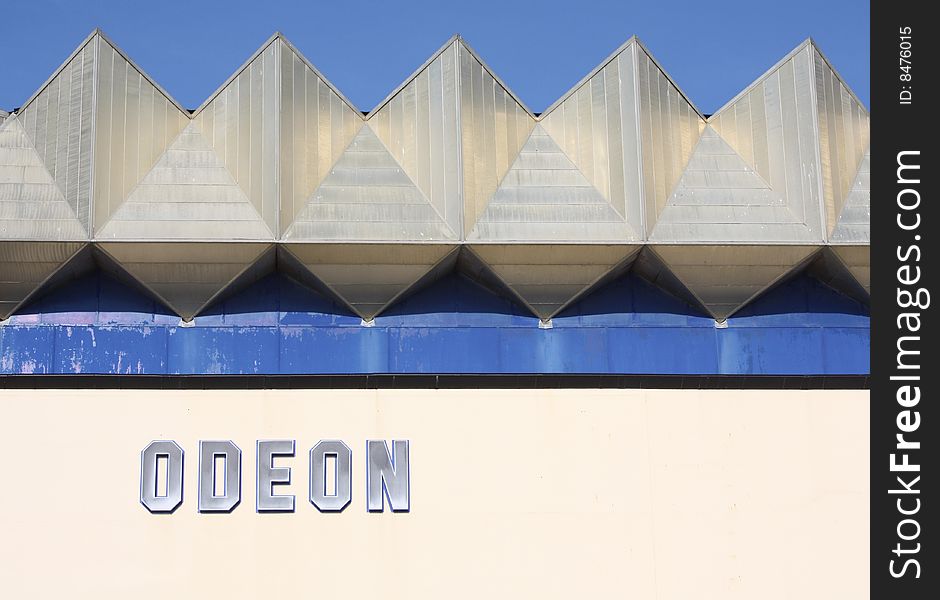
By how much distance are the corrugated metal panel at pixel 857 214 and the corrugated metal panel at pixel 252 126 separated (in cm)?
1018

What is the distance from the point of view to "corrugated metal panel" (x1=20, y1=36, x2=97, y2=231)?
2225 cm

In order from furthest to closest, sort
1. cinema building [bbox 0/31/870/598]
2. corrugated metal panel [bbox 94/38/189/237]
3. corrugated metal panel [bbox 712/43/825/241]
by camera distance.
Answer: corrugated metal panel [bbox 712/43/825/241]
corrugated metal panel [bbox 94/38/189/237]
cinema building [bbox 0/31/870/598]

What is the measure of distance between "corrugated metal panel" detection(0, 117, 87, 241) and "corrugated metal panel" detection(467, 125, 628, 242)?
710cm

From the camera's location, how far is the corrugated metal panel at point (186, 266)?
72.9ft

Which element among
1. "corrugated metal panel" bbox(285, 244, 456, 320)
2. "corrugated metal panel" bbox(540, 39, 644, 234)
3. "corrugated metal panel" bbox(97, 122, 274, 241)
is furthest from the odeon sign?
"corrugated metal panel" bbox(540, 39, 644, 234)

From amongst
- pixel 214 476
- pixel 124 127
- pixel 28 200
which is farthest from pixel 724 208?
pixel 28 200

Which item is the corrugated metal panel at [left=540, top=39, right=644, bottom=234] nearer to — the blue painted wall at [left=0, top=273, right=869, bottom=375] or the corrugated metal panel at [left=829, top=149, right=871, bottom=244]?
the blue painted wall at [left=0, top=273, right=869, bottom=375]

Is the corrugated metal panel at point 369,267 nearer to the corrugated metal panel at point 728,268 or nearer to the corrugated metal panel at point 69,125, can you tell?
the corrugated metal panel at point 69,125

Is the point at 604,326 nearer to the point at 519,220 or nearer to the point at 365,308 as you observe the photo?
the point at 519,220

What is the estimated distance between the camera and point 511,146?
23.4 m

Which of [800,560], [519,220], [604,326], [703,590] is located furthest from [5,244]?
[800,560]

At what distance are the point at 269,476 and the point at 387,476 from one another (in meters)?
2.04

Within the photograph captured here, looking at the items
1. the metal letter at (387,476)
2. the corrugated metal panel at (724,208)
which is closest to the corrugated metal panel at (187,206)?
the metal letter at (387,476)

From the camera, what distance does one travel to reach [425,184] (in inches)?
902
